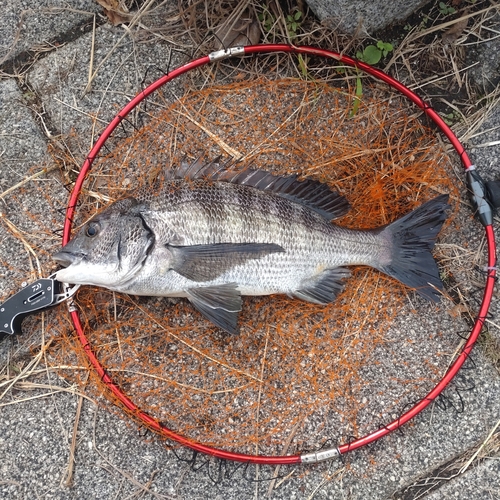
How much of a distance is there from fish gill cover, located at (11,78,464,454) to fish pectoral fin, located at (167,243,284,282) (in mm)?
370

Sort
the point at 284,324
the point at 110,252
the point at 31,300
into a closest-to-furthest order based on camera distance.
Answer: the point at 110,252 → the point at 31,300 → the point at 284,324

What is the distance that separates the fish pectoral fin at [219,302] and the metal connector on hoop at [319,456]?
69 cm

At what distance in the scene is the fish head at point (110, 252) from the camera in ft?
7.41

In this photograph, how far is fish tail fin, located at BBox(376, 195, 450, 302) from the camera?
2.45 meters

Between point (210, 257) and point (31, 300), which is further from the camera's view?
point (31, 300)

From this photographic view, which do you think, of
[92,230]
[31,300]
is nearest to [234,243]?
[92,230]

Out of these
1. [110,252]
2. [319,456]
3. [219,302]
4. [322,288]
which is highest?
[110,252]

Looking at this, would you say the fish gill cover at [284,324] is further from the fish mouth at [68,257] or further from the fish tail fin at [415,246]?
the fish mouth at [68,257]

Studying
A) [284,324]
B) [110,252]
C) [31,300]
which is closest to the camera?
[110,252]

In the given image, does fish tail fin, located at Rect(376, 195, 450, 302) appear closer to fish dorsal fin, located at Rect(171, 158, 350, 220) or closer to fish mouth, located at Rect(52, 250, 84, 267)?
fish dorsal fin, located at Rect(171, 158, 350, 220)

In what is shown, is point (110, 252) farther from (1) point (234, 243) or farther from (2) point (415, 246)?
(2) point (415, 246)

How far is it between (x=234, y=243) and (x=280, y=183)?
16.2 inches

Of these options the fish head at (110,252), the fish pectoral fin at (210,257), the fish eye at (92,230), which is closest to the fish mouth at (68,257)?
the fish head at (110,252)

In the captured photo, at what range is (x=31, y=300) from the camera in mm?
2408
